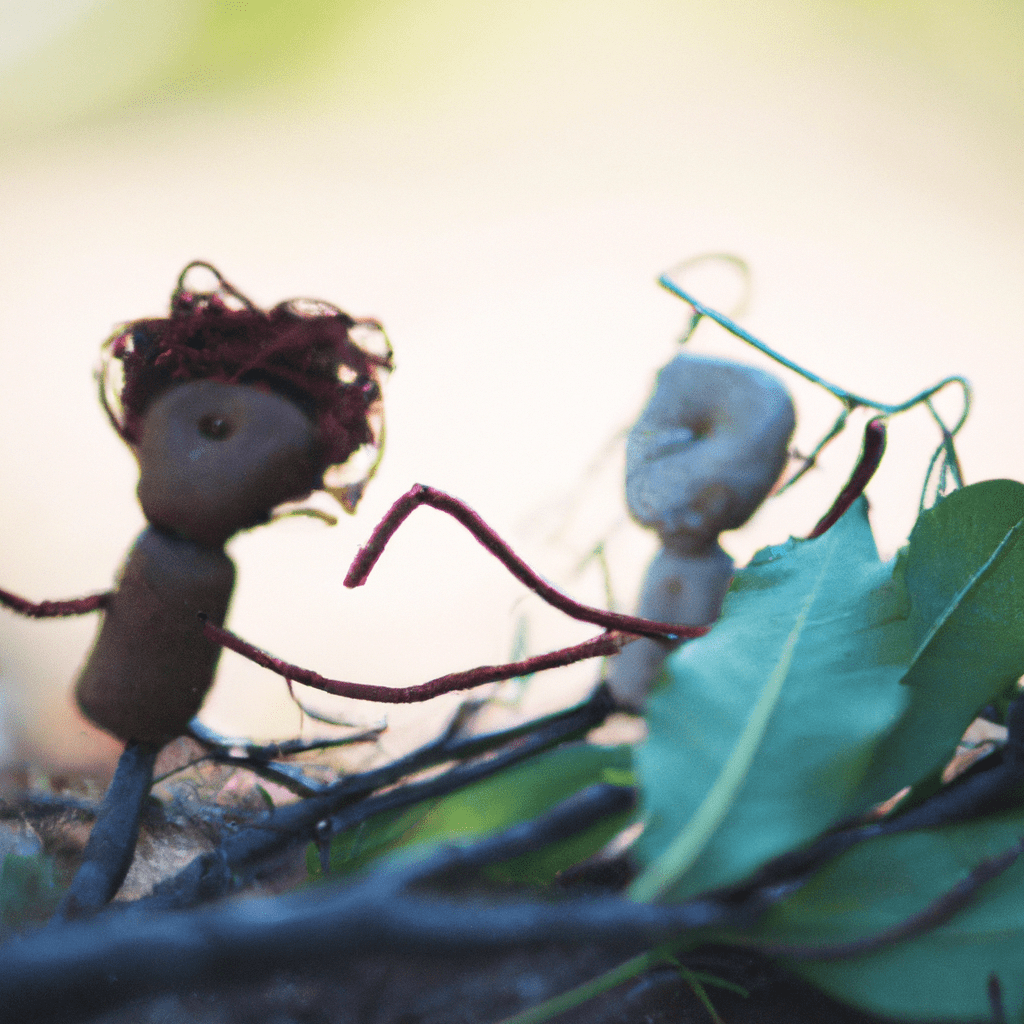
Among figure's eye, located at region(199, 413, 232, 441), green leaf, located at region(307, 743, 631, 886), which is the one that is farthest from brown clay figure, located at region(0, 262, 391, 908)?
green leaf, located at region(307, 743, 631, 886)

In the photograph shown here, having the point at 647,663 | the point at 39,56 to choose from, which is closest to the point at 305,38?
the point at 39,56

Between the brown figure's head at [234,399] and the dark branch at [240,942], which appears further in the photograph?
the brown figure's head at [234,399]

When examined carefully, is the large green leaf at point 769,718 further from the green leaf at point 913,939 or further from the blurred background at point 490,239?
the blurred background at point 490,239

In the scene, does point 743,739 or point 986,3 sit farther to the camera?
point 986,3

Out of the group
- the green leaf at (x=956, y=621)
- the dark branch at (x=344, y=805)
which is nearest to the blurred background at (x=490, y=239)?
the dark branch at (x=344, y=805)

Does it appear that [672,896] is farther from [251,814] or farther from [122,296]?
[122,296]

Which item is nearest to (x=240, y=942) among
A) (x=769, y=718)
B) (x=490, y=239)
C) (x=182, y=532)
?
(x=769, y=718)
